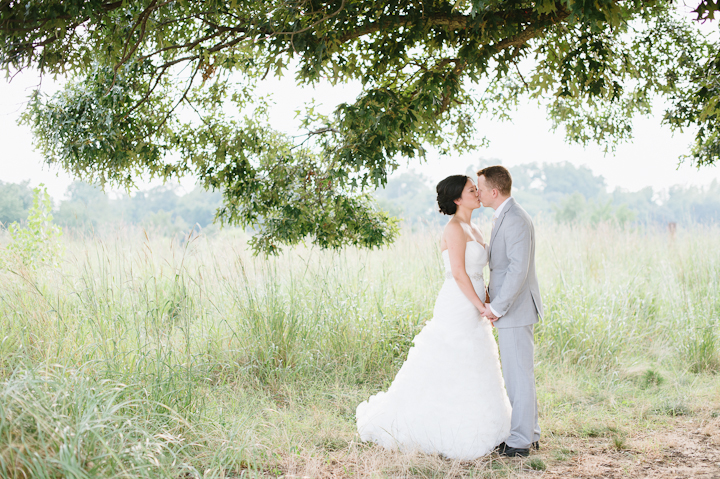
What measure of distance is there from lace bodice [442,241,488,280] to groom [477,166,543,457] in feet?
0.29

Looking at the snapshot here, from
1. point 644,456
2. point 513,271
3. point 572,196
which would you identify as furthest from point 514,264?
point 572,196

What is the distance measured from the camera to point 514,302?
3.48 meters

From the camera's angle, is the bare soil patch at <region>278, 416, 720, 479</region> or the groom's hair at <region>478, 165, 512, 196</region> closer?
the bare soil patch at <region>278, 416, 720, 479</region>

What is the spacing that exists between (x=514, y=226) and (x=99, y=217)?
25238 mm

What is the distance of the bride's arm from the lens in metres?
3.52

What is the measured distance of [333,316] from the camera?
5.34 meters

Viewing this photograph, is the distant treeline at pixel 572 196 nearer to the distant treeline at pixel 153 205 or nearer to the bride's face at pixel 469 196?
the distant treeline at pixel 153 205

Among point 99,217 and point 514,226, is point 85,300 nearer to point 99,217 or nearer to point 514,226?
point 514,226

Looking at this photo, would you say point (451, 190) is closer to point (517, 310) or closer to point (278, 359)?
point (517, 310)

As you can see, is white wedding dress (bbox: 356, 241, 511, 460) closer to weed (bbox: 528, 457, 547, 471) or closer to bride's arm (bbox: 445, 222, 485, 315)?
bride's arm (bbox: 445, 222, 485, 315)

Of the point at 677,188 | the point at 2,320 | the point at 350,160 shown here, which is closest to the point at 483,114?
the point at 350,160

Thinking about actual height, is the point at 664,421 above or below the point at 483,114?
below

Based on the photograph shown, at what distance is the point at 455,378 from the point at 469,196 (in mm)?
1245

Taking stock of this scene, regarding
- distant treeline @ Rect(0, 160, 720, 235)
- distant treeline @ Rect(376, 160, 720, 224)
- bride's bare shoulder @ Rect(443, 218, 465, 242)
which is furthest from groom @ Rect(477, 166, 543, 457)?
distant treeline @ Rect(376, 160, 720, 224)
